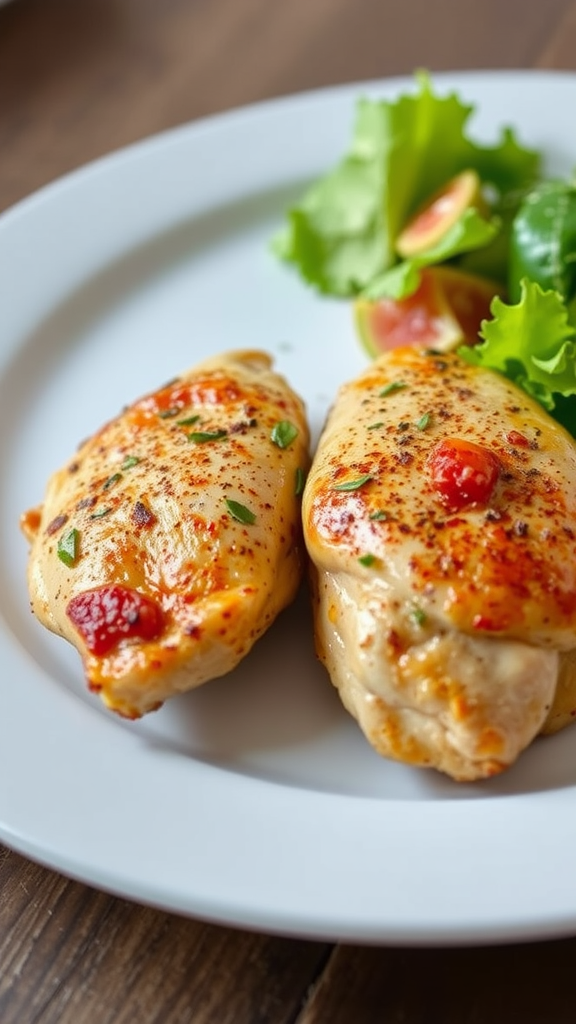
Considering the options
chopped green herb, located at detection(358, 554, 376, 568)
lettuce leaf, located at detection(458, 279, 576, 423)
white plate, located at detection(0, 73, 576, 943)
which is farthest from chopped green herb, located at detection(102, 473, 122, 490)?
lettuce leaf, located at detection(458, 279, 576, 423)

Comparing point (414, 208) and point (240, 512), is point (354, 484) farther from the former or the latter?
point (414, 208)

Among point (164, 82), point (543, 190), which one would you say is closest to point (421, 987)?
point (543, 190)

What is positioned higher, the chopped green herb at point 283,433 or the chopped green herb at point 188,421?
the chopped green herb at point 188,421

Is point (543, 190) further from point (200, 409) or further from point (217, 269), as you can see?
point (200, 409)

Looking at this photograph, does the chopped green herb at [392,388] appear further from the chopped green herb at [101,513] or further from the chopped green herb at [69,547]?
the chopped green herb at [69,547]

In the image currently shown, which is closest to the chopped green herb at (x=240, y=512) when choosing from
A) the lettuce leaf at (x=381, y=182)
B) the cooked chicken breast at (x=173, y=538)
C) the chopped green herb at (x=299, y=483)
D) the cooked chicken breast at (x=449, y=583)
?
the cooked chicken breast at (x=173, y=538)

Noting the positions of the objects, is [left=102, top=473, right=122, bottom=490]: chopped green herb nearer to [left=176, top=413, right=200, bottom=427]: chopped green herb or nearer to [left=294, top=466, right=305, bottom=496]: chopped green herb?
[left=176, top=413, right=200, bottom=427]: chopped green herb

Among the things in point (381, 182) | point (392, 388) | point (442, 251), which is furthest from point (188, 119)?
point (392, 388)
